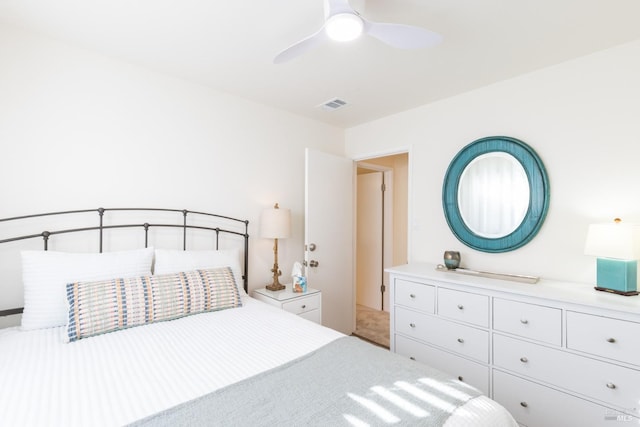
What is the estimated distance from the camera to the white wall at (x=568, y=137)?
1917mm

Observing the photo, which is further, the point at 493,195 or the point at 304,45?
the point at 493,195

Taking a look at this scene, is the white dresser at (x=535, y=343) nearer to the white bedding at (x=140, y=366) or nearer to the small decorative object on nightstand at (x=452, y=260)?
the small decorative object on nightstand at (x=452, y=260)

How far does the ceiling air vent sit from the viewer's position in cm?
281

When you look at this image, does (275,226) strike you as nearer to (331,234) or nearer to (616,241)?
(331,234)

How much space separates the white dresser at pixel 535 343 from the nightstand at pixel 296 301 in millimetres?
824

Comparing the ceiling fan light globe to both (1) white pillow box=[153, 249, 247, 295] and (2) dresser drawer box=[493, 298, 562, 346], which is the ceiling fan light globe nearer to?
(1) white pillow box=[153, 249, 247, 295]

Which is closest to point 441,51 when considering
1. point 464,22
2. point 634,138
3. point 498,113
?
point 464,22

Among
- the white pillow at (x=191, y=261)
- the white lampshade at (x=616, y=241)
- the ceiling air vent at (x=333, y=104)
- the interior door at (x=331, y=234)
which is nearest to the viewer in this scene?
the white lampshade at (x=616, y=241)

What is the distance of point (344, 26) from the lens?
131 centimetres

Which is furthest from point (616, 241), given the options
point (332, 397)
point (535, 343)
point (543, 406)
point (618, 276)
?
point (332, 397)

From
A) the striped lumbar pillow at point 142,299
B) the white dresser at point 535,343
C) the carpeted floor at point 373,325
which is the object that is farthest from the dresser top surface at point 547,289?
the striped lumbar pillow at point 142,299

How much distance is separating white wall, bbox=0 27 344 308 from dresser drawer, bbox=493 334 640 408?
2.02m

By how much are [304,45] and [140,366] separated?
1.67 m

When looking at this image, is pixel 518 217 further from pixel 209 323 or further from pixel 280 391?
pixel 209 323
